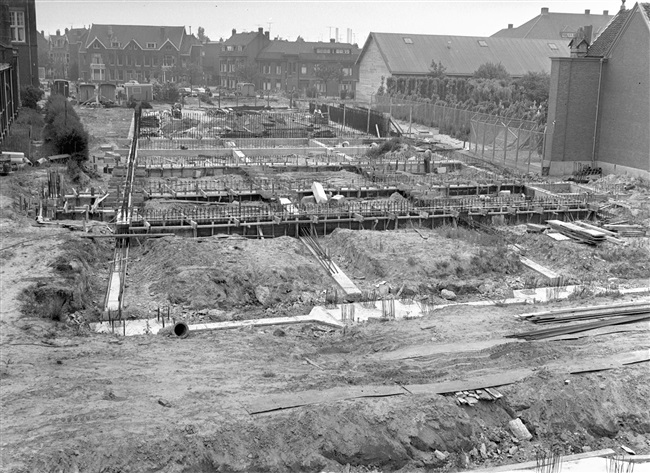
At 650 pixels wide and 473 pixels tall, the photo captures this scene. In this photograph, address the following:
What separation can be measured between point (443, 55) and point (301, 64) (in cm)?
2421

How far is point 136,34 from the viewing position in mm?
82625

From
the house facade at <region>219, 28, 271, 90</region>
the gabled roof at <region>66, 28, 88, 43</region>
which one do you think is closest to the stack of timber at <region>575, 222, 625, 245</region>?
the house facade at <region>219, 28, 271, 90</region>

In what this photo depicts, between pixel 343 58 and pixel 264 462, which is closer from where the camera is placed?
pixel 264 462

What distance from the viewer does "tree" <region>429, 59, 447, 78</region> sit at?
188ft

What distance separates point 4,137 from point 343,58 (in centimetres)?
5637

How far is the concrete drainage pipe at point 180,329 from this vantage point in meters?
12.1

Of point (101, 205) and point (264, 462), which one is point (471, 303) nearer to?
point (264, 462)

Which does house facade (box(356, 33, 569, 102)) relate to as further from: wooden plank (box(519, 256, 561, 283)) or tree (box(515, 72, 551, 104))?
wooden plank (box(519, 256, 561, 283))

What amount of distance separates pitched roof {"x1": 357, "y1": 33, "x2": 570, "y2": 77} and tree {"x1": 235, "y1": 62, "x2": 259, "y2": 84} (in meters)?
20.8

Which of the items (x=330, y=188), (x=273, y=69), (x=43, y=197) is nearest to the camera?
(x=43, y=197)

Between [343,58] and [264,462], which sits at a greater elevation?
[343,58]

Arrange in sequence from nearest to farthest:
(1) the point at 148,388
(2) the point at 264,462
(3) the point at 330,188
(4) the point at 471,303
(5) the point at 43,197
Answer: (2) the point at 264,462
(1) the point at 148,388
(4) the point at 471,303
(5) the point at 43,197
(3) the point at 330,188

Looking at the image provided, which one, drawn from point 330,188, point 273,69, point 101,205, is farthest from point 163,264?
point 273,69

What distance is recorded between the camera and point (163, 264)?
612 inches
